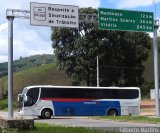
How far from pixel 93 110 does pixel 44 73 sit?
80911 mm

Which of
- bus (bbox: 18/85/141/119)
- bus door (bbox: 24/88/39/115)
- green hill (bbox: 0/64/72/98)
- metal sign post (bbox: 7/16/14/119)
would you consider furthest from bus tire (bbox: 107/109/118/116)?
green hill (bbox: 0/64/72/98)

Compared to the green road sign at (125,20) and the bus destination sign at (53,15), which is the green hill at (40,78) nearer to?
the green road sign at (125,20)

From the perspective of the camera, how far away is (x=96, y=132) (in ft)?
45.3

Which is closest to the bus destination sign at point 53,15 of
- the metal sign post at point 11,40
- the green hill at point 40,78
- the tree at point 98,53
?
the metal sign post at point 11,40

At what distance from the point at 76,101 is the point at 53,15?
11121 millimetres

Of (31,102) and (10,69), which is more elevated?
(10,69)

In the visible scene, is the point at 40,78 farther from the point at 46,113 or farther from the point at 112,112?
the point at 46,113

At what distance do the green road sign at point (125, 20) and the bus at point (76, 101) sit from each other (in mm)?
9039

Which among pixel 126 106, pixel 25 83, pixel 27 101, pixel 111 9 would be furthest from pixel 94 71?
pixel 25 83

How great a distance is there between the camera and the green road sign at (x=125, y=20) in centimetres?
2789

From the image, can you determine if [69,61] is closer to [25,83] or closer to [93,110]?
[93,110]

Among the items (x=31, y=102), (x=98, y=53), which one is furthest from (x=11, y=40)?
(x=98, y=53)

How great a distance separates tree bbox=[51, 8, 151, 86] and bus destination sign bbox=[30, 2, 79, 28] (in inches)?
1042

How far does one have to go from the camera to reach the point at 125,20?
92.9 feet
